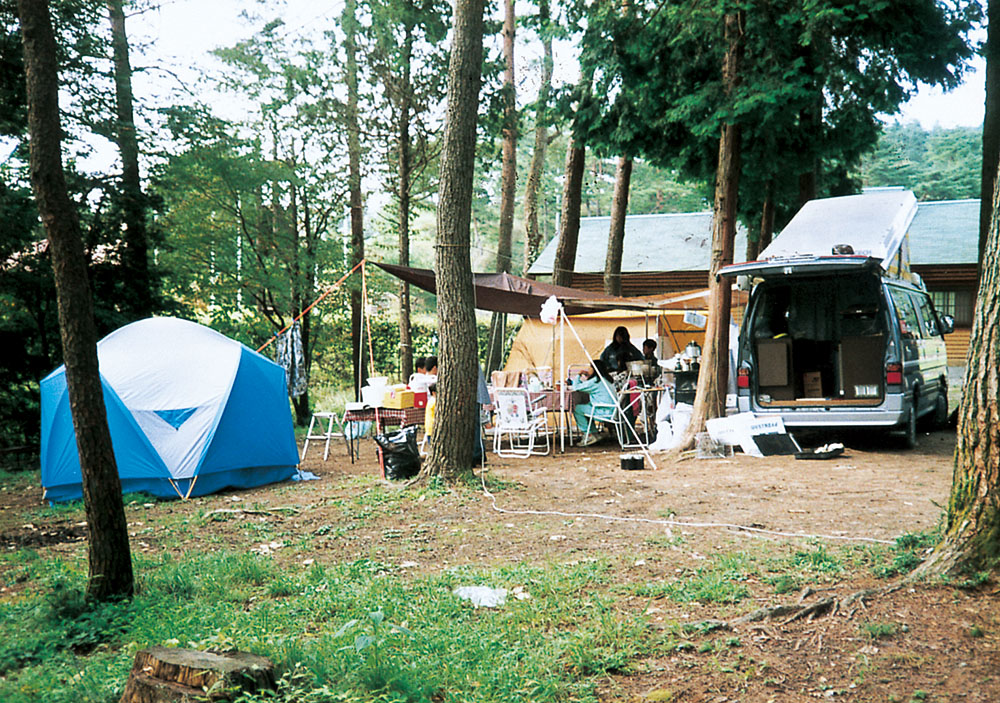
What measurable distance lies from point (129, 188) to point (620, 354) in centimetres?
793

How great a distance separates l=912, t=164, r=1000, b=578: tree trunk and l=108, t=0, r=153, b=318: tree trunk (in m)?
12.1

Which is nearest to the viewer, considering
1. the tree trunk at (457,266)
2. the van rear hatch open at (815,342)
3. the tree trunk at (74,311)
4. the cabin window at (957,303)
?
the tree trunk at (74,311)

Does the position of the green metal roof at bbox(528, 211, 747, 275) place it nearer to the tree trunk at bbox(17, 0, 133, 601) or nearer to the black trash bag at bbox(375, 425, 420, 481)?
the black trash bag at bbox(375, 425, 420, 481)

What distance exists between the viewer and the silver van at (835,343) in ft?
29.1

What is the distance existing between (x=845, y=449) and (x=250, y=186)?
1053 centimetres

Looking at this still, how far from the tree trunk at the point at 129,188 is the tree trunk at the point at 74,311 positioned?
913 cm

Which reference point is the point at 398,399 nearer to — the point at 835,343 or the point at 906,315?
the point at 835,343

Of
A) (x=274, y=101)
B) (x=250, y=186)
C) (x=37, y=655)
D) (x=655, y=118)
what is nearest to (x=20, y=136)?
(x=250, y=186)

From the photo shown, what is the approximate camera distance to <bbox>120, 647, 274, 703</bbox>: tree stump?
279cm

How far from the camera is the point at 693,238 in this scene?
82.3 ft

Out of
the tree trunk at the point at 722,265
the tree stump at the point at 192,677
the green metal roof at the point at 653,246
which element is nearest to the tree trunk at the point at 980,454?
the tree stump at the point at 192,677

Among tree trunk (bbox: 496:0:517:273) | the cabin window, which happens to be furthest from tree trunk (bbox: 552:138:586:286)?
the cabin window

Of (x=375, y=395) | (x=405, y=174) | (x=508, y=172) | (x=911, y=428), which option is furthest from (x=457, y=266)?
(x=508, y=172)

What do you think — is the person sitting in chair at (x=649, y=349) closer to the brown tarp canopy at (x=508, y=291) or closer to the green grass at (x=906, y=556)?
the brown tarp canopy at (x=508, y=291)
